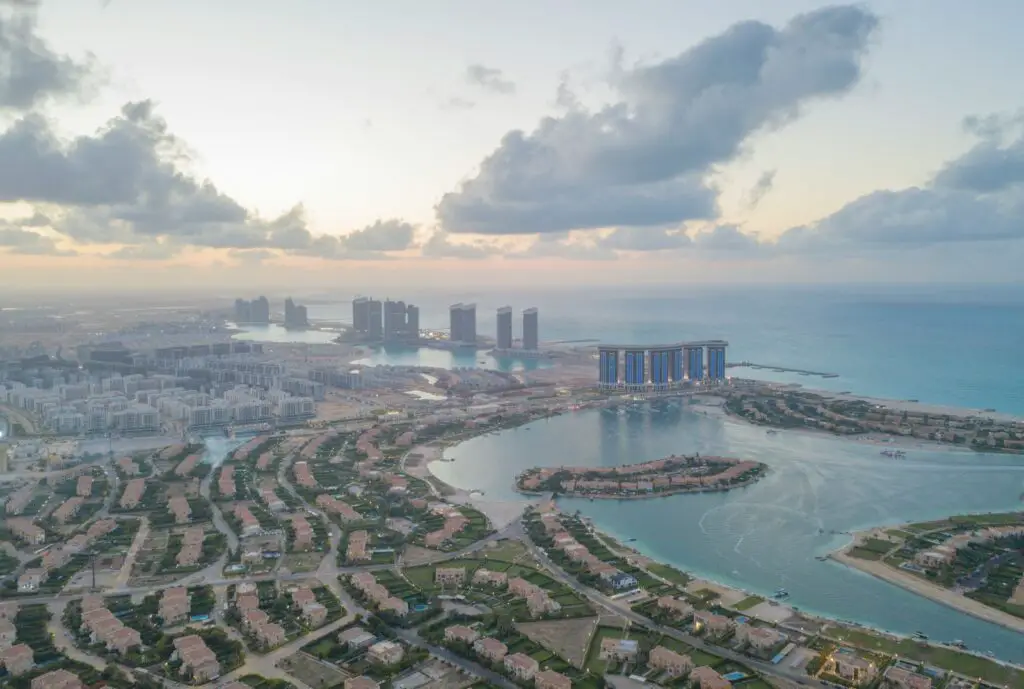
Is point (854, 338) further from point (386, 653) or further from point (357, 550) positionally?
point (386, 653)

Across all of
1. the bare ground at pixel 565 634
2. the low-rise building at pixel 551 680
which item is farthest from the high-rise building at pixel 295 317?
the low-rise building at pixel 551 680

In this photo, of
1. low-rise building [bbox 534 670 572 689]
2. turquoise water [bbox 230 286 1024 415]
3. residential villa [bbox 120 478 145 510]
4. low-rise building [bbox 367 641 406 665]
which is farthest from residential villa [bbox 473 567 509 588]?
turquoise water [bbox 230 286 1024 415]

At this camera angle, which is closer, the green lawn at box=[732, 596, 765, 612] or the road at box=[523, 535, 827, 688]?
the road at box=[523, 535, 827, 688]

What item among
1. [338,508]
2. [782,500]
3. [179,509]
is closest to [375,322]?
[179,509]

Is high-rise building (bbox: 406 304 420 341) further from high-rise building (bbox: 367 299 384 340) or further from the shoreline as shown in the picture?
the shoreline

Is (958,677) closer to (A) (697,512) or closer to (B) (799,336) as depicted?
(A) (697,512)

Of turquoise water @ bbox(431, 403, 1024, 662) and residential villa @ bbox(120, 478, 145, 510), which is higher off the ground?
residential villa @ bbox(120, 478, 145, 510)

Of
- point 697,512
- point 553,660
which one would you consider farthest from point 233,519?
point 697,512
